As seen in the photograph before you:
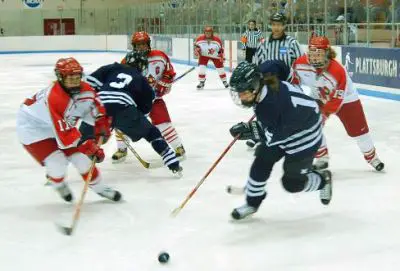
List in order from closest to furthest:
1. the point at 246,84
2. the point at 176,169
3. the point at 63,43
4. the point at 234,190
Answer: the point at 246,84, the point at 234,190, the point at 176,169, the point at 63,43

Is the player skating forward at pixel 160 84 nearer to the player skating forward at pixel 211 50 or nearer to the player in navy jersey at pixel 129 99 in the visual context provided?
the player in navy jersey at pixel 129 99

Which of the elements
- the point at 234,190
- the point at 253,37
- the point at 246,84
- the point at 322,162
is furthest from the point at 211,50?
the point at 246,84

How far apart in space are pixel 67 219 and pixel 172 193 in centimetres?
69

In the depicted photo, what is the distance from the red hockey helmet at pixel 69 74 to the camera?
3031mm

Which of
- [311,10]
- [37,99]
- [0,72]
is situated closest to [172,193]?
[37,99]

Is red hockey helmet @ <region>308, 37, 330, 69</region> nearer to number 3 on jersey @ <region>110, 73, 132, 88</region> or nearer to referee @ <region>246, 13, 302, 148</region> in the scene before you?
referee @ <region>246, 13, 302, 148</region>

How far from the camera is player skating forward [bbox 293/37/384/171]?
369 centimetres

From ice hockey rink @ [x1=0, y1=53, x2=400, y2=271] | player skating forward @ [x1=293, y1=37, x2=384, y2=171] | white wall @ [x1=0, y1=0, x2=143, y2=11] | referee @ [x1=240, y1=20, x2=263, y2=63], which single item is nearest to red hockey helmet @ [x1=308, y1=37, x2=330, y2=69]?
player skating forward @ [x1=293, y1=37, x2=384, y2=171]

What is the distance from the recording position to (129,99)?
3.89m

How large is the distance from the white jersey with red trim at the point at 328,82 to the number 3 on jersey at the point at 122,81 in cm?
101

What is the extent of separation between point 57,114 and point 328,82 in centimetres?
161

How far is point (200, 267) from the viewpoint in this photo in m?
2.43

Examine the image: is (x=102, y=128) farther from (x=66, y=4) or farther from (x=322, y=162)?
(x=66, y=4)

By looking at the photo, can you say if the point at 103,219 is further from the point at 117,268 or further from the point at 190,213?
the point at 117,268
